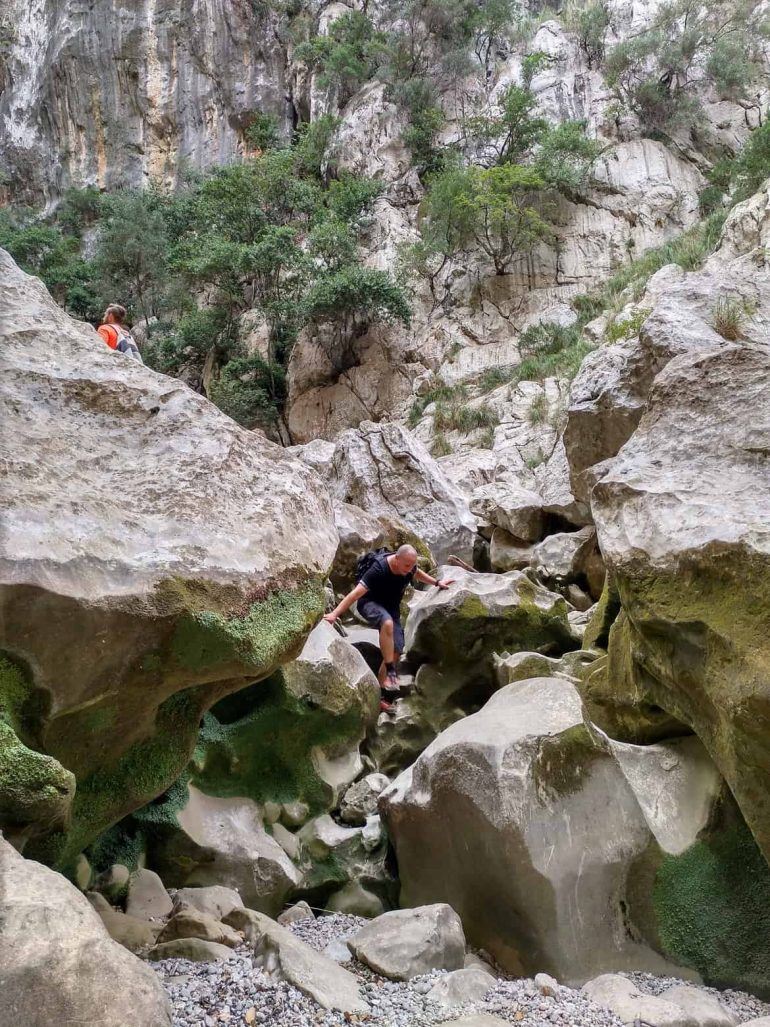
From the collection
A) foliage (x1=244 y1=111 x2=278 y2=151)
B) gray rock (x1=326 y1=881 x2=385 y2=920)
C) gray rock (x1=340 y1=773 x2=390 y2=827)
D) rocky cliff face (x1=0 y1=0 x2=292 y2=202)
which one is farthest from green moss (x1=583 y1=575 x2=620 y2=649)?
rocky cliff face (x1=0 y1=0 x2=292 y2=202)

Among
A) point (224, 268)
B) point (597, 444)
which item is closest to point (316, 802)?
point (597, 444)

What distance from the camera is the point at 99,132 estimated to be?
98.0ft

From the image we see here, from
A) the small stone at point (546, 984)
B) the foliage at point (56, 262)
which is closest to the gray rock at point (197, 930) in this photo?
the small stone at point (546, 984)

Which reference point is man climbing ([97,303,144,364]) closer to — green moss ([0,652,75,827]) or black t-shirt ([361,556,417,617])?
black t-shirt ([361,556,417,617])

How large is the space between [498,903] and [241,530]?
2334mm

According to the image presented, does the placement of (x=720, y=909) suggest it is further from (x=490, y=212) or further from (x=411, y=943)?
(x=490, y=212)

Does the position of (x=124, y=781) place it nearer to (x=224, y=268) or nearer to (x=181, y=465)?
(x=181, y=465)

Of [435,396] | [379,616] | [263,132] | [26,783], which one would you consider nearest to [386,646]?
[379,616]

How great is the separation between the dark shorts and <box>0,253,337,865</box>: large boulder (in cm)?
315

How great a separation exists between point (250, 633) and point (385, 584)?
4.11m

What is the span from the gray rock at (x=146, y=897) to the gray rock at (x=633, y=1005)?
208 centimetres

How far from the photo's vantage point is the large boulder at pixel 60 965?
1.97 m

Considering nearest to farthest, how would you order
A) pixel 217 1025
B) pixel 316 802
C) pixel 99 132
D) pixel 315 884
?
pixel 217 1025, pixel 315 884, pixel 316 802, pixel 99 132

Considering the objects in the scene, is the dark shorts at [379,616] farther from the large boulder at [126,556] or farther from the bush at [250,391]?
the bush at [250,391]
